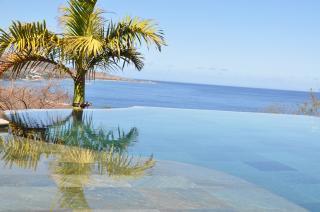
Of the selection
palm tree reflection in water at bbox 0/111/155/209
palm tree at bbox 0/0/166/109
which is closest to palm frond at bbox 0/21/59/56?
palm tree at bbox 0/0/166/109

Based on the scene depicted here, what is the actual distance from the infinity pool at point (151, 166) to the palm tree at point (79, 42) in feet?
4.00

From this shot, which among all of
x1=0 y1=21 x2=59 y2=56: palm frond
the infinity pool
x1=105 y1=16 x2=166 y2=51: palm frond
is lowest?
the infinity pool

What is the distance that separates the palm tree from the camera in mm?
9000

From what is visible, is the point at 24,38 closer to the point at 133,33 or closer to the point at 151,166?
the point at 133,33

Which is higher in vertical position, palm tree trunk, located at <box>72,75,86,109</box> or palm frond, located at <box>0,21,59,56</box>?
palm frond, located at <box>0,21,59,56</box>

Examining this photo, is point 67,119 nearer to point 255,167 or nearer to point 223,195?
point 255,167

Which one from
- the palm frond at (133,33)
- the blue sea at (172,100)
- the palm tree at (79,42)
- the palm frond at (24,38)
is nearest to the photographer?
the palm frond at (24,38)

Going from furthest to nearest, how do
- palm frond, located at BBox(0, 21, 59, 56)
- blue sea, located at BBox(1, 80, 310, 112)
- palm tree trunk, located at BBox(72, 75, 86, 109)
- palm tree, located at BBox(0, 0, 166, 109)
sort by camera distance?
1. blue sea, located at BBox(1, 80, 310, 112)
2. palm tree trunk, located at BBox(72, 75, 86, 109)
3. palm tree, located at BBox(0, 0, 166, 109)
4. palm frond, located at BBox(0, 21, 59, 56)

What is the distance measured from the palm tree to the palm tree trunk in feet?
0.07

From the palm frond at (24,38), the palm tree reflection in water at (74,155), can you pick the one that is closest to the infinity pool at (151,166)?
the palm tree reflection in water at (74,155)

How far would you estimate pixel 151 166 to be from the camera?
15.6 feet

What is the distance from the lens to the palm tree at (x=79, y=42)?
29.5ft

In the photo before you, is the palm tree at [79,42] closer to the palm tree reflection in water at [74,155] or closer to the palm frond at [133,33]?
the palm frond at [133,33]

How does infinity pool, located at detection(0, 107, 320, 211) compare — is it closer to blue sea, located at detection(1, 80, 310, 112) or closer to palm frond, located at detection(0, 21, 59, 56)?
palm frond, located at detection(0, 21, 59, 56)
